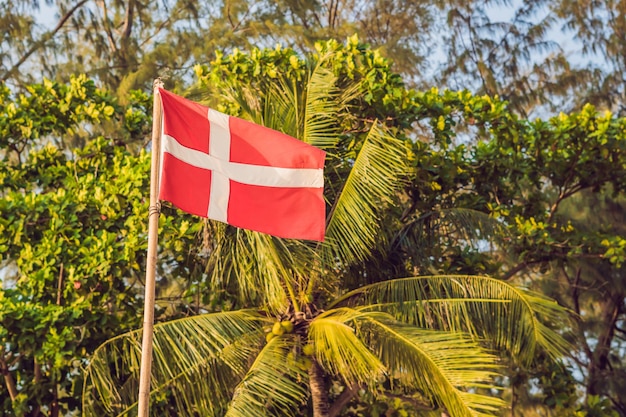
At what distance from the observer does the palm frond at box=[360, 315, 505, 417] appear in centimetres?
660

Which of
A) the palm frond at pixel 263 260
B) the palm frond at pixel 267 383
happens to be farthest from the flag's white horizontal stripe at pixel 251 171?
the palm frond at pixel 263 260

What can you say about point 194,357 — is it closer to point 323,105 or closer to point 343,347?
point 343,347

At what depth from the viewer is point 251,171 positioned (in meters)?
6.19

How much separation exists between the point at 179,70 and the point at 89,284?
8.57 metres

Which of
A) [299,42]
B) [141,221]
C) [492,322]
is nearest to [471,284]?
[492,322]

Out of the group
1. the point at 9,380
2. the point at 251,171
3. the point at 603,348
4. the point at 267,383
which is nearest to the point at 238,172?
the point at 251,171

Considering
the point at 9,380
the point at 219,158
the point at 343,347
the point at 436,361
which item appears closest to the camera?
the point at 219,158

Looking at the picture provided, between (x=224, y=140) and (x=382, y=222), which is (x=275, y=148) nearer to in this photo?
(x=224, y=140)

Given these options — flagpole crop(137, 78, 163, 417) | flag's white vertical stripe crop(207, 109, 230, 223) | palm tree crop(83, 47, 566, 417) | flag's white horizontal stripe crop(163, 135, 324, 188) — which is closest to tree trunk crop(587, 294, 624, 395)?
palm tree crop(83, 47, 566, 417)

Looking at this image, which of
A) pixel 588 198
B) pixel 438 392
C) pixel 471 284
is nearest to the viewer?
pixel 438 392

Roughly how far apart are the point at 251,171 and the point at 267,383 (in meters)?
1.84

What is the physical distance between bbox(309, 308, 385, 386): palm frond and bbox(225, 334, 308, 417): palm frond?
0.84ft

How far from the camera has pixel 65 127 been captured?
11156 mm

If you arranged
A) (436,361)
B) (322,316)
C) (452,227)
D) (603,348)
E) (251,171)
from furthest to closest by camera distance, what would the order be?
(603,348) < (452,227) < (322,316) < (436,361) < (251,171)
